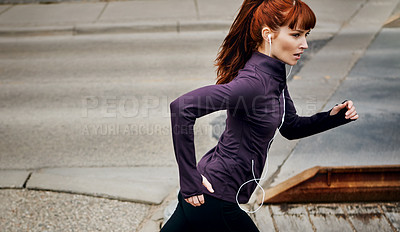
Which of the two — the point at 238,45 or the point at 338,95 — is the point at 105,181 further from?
the point at 338,95

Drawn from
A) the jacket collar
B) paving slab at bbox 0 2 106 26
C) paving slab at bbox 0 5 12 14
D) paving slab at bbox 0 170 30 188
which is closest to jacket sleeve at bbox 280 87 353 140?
the jacket collar

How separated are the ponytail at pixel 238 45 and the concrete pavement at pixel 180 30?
1.80 metres

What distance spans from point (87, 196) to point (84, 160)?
3.37 feet

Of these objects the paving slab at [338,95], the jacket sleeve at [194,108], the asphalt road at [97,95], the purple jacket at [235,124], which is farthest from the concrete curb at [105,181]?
the jacket sleeve at [194,108]

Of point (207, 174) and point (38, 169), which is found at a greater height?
point (207, 174)

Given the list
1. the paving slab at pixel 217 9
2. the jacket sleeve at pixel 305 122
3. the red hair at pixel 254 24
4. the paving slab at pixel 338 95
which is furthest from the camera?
the paving slab at pixel 217 9

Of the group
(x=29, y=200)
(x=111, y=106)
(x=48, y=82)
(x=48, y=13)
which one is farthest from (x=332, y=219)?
(x=48, y=13)

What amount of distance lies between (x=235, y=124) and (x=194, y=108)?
320 mm

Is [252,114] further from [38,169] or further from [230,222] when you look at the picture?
[38,169]

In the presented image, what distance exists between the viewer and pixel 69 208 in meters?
4.34

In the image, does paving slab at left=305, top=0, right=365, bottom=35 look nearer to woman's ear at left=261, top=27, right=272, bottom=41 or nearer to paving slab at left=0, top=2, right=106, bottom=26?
paving slab at left=0, top=2, right=106, bottom=26

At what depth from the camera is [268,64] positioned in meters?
2.35

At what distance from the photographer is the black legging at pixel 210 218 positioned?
238 cm

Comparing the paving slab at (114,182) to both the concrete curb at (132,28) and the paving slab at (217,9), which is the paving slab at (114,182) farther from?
the paving slab at (217,9)
